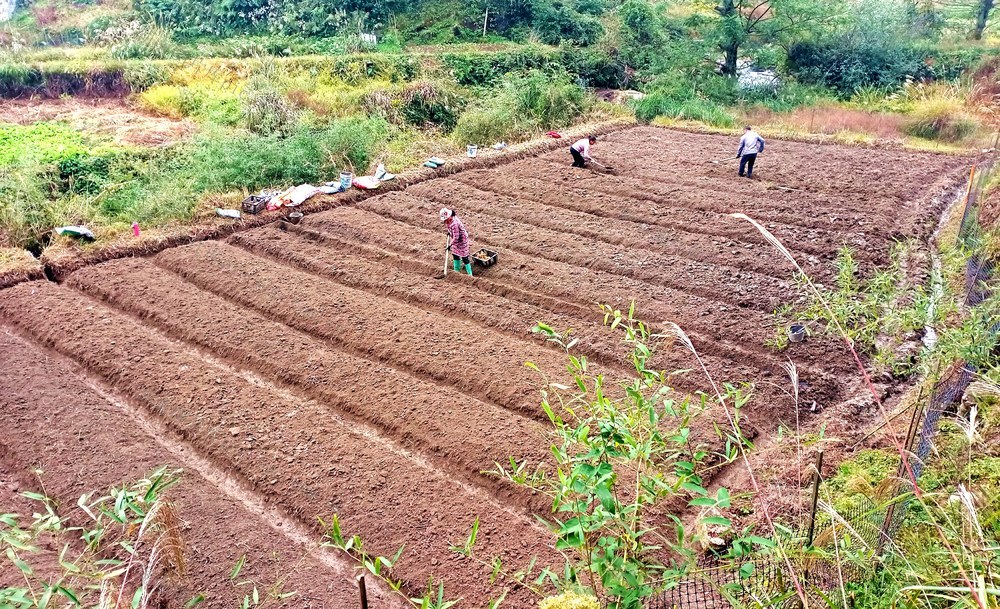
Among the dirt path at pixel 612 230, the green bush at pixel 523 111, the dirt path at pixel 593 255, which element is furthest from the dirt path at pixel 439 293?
the green bush at pixel 523 111

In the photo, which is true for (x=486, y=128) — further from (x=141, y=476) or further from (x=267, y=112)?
(x=141, y=476)

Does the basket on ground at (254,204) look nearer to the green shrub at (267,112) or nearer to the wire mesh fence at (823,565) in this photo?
the green shrub at (267,112)

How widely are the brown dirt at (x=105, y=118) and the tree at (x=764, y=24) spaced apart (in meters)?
16.0

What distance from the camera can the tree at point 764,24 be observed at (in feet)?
67.7

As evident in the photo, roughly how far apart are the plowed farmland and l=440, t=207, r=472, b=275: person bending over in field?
243 mm

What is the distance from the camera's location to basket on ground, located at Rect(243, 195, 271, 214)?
10852 millimetres

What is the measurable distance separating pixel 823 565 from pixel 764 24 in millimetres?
21732

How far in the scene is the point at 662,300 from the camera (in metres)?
8.45

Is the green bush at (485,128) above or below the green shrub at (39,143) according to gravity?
above

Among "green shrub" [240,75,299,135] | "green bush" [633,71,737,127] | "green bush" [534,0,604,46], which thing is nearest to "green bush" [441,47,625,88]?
"green bush" [534,0,604,46]

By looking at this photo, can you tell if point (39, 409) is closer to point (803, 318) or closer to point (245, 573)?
point (245, 573)

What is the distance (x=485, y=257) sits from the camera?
30.5 feet

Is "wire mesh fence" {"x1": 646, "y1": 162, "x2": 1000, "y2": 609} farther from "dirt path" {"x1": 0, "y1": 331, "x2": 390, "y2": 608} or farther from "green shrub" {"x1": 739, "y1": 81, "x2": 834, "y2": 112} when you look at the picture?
"green shrub" {"x1": 739, "y1": 81, "x2": 834, "y2": 112}

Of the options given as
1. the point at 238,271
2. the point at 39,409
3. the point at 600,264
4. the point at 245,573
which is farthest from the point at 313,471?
the point at 600,264
